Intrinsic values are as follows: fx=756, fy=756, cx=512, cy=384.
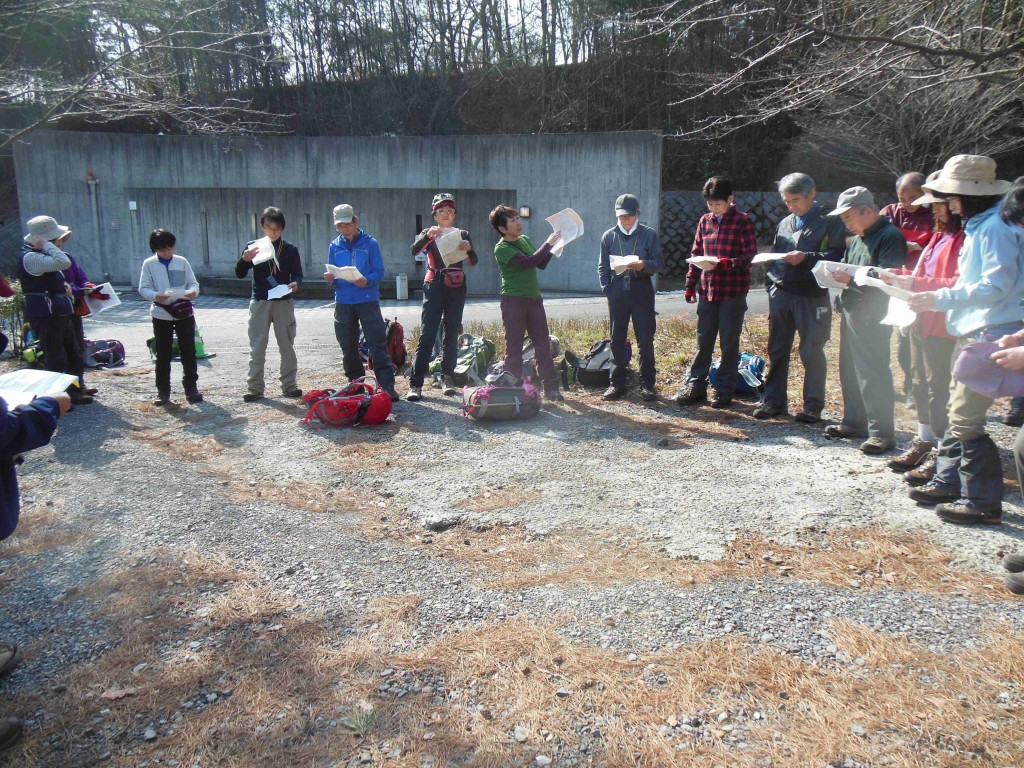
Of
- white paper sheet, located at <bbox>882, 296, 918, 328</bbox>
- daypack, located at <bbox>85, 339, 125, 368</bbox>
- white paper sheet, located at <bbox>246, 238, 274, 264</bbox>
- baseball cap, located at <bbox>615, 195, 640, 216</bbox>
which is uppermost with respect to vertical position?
baseball cap, located at <bbox>615, 195, 640, 216</bbox>

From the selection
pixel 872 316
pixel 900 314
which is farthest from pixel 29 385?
pixel 872 316

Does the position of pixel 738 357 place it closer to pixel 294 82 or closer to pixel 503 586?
pixel 503 586

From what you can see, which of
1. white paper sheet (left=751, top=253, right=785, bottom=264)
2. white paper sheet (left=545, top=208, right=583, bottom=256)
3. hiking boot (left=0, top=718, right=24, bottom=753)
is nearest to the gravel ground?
hiking boot (left=0, top=718, right=24, bottom=753)

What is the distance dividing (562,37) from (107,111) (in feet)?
55.4

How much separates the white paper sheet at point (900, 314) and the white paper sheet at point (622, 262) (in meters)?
2.57

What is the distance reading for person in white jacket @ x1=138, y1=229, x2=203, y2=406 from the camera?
734cm

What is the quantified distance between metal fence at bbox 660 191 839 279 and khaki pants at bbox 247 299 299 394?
15512 mm

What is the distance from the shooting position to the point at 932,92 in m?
13.9

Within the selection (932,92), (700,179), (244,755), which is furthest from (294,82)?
(244,755)

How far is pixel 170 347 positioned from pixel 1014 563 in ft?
23.6

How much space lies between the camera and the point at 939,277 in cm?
472

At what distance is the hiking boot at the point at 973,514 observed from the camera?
4.16 metres

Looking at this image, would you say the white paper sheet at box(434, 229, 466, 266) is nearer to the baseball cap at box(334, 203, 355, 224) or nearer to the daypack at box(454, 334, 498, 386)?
the baseball cap at box(334, 203, 355, 224)

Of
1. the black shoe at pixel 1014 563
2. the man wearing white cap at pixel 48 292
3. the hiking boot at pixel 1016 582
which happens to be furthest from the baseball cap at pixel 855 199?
the man wearing white cap at pixel 48 292
